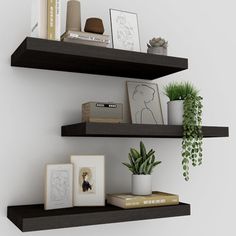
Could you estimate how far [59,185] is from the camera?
121 cm

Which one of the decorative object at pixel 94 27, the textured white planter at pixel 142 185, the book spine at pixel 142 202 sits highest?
the decorative object at pixel 94 27

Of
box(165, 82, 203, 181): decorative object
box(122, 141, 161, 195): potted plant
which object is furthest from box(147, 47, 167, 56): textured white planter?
box(122, 141, 161, 195): potted plant

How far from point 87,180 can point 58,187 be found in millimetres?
108

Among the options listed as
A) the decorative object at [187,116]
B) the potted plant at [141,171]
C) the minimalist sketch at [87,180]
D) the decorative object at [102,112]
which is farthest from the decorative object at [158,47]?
the minimalist sketch at [87,180]

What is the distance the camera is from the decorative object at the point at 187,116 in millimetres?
1299

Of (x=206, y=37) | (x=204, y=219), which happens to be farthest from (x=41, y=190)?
(x=206, y=37)

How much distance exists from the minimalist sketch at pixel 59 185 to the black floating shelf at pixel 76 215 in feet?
0.16

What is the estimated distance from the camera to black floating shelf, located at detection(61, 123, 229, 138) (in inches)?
45.1

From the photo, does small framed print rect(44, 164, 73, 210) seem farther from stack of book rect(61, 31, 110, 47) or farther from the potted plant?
stack of book rect(61, 31, 110, 47)

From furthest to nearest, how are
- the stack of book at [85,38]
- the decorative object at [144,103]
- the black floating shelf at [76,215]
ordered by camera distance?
the decorative object at [144,103], the stack of book at [85,38], the black floating shelf at [76,215]

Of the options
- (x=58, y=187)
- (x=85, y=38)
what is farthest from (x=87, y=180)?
(x=85, y=38)

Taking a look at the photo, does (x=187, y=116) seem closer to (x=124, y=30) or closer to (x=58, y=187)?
A: (x=124, y=30)

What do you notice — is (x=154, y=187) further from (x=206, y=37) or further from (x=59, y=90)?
(x=206, y=37)

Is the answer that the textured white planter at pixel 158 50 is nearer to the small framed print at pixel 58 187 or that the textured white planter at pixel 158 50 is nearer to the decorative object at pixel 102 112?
the decorative object at pixel 102 112
